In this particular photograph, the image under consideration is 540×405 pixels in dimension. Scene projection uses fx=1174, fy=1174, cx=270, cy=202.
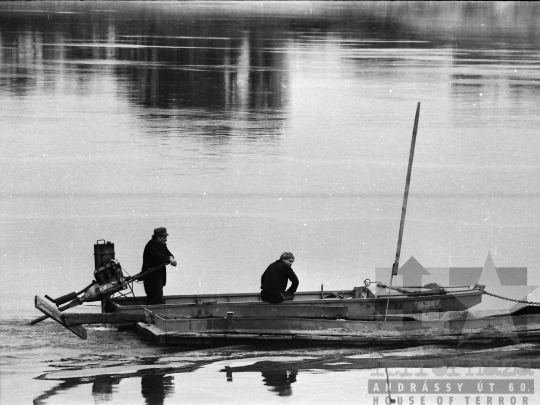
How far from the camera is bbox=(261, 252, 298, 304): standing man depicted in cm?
1430

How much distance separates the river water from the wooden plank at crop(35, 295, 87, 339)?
164mm

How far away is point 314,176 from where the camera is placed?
24.4 m

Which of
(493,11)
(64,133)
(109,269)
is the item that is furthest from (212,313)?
(493,11)

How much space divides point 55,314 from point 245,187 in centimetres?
975

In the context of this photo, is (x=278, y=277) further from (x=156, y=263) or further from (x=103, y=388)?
(x=103, y=388)

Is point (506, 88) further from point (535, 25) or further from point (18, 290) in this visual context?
point (535, 25)

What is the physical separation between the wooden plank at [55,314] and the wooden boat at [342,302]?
663mm

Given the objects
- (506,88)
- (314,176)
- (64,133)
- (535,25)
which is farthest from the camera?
(535,25)

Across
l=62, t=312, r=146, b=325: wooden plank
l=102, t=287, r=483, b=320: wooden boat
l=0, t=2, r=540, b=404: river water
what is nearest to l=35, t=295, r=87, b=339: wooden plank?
l=62, t=312, r=146, b=325: wooden plank

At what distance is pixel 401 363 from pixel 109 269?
12.4 feet

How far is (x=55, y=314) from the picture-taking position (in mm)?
13539

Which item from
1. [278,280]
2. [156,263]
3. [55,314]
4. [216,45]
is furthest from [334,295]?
[216,45]

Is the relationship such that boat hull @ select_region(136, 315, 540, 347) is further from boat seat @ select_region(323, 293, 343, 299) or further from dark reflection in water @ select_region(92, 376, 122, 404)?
boat seat @ select_region(323, 293, 343, 299)

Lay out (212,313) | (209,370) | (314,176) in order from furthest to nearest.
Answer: (314,176), (212,313), (209,370)
